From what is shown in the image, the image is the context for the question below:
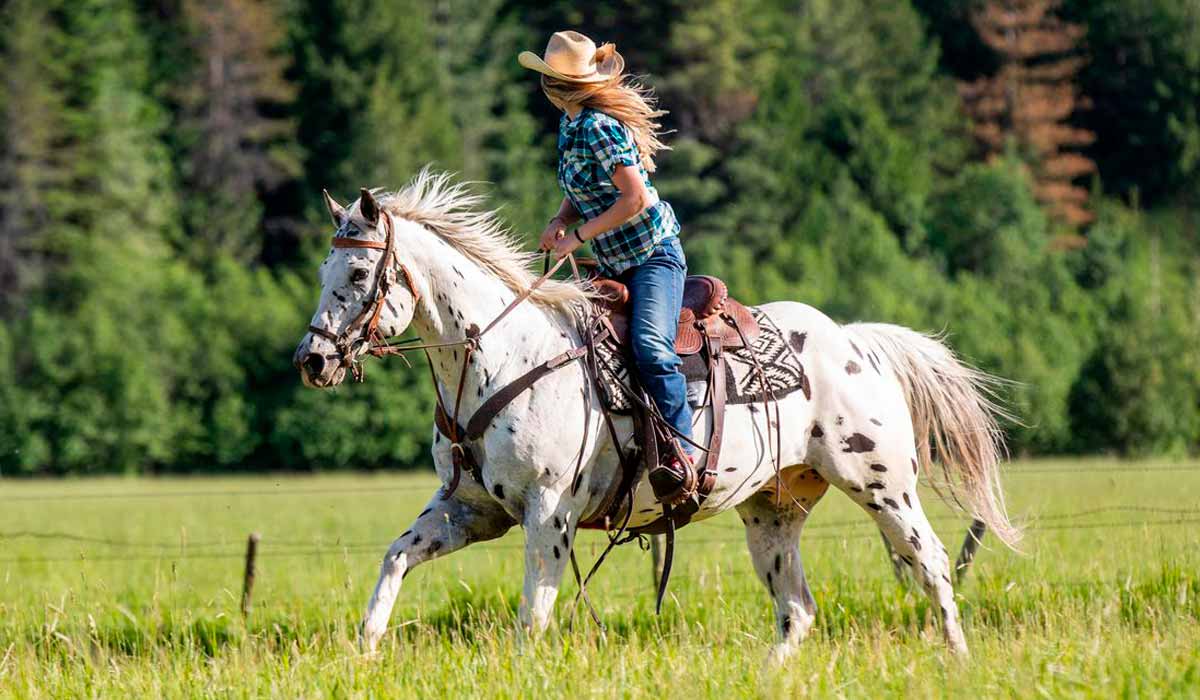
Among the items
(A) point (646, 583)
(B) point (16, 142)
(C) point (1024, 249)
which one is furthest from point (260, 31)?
(A) point (646, 583)

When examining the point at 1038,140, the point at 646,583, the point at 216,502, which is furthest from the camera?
the point at 1038,140

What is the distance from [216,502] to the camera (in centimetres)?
3466

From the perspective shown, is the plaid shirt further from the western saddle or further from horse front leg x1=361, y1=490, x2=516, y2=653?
horse front leg x1=361, y1=490, x2=516, y2=653

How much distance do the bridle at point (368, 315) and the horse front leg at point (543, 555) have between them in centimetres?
106

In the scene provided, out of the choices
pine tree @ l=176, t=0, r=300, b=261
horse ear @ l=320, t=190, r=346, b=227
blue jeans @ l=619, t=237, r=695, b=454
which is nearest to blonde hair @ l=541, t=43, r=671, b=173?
blue jeans @ l=619, t=237, r=695, b=454

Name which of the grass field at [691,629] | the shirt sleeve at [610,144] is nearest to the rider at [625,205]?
the shirt sleeve at [610,144]

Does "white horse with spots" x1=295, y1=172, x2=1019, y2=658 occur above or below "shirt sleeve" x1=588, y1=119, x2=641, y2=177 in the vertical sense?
below

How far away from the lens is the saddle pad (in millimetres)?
7691

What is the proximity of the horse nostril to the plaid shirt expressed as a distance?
5.10 ft

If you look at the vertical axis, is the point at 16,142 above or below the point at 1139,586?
above

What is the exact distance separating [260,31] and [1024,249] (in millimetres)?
35006

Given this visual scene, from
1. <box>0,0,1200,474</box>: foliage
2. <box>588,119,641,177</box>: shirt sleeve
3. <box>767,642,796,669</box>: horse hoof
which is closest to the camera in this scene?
<box>767,642,796,669</box>: horse hoof

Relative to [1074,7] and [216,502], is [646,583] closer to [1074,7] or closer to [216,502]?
[216,502]

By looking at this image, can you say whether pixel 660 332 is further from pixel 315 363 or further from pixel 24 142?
pixel 24 142
